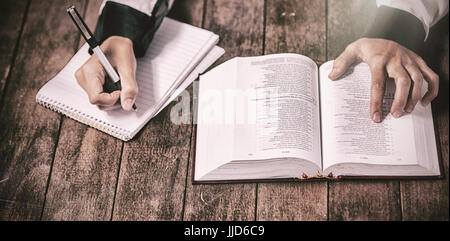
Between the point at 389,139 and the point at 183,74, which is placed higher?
the point at 183,74

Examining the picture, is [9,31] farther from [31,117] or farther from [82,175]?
[82,175]

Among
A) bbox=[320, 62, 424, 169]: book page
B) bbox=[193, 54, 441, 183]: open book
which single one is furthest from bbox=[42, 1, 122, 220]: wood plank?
bbox=[320, 62, 424, 169]: book page

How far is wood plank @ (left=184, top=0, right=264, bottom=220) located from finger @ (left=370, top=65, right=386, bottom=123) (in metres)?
0.31

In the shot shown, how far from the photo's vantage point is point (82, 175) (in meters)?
0.91

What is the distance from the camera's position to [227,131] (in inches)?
33.7

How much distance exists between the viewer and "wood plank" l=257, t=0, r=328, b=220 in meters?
0.85

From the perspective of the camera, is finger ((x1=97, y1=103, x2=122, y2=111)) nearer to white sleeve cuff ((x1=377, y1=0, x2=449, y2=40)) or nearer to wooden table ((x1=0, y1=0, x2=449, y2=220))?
wooden table ((x1=0, y1=0, x2=449, y2=220))

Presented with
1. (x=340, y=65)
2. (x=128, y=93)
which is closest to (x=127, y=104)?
(x=128, y=93)

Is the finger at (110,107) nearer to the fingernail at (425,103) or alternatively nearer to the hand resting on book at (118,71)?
the hand resting on book at (118,71)

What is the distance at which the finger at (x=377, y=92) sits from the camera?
0.83 metres
